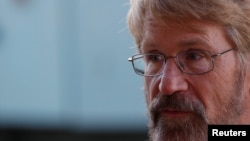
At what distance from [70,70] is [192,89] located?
540cm

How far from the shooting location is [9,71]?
351 inches

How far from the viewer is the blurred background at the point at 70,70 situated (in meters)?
8.77

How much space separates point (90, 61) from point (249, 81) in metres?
5.27

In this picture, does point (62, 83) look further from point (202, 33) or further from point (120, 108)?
point (202, 33)

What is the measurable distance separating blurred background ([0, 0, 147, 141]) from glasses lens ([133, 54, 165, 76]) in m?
4.94

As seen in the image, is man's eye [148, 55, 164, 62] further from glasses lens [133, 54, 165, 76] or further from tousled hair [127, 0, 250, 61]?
tousled hair [127, 0, 250, 61]

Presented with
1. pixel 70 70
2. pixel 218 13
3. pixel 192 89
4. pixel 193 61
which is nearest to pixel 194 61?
pixel 193 61

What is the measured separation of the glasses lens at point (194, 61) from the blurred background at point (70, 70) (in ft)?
17.1

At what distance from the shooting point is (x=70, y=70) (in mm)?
8773

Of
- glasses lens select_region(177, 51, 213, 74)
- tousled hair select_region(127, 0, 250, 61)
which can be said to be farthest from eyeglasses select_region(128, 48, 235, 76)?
tousled hair select_region(127, 0, 250, 61)

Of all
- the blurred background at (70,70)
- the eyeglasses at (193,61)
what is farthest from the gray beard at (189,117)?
the blurred background at (70,70)

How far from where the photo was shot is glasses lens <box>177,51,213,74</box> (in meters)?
3.46

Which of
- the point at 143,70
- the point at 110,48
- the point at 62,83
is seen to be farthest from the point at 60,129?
the point at 143,70

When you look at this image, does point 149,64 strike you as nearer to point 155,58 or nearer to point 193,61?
point 155,58
